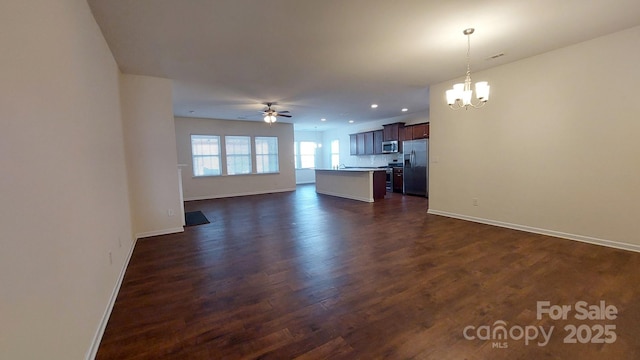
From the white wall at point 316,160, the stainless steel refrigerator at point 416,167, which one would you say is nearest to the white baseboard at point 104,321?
the stainless steel refrigerator at point 416,167

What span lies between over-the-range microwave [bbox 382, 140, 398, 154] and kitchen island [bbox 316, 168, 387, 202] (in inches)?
65.4

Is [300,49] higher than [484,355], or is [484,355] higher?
[300,49]

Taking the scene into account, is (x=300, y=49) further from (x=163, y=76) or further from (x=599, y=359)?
(x=599, y=359)

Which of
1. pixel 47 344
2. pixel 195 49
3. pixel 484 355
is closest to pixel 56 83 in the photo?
pixel 47 344

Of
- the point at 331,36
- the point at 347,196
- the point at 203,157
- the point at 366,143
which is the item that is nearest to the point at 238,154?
the point at 203,157

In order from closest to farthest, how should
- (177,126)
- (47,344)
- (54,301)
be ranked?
(47,344) → (54,301) → (177,126)

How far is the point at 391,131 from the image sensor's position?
9297 mm

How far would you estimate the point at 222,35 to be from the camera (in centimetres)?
299

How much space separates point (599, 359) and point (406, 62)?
3.75 metres

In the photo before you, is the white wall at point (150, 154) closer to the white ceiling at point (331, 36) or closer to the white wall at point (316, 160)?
the white ceiling at point (331, 36)

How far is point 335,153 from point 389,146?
3740 millimetres

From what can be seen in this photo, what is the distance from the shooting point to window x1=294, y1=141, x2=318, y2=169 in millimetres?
12703

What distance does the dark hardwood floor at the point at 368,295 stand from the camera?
1.76m

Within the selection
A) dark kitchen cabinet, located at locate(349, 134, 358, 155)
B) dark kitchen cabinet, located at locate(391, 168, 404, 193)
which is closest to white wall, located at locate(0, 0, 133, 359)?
dark kitchen cabinet, located at locate(391, 168, 404, 193)
